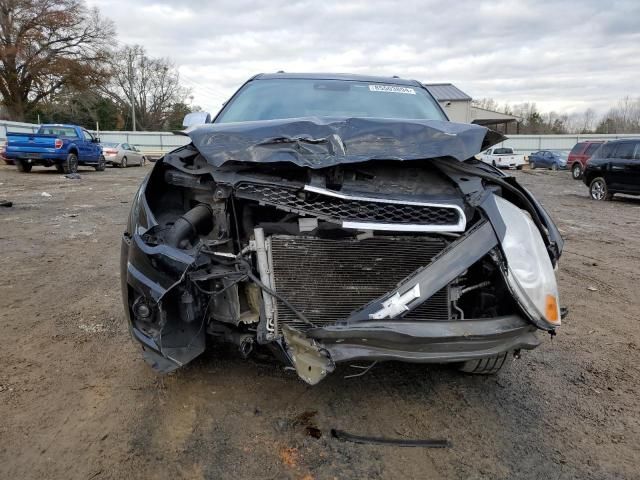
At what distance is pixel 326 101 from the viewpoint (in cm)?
411

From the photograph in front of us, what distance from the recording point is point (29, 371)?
3.26 meters

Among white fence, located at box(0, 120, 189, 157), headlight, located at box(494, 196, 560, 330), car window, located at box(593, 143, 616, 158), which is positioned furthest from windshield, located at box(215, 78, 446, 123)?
white fence, located at box(0, 120, 189, 157)

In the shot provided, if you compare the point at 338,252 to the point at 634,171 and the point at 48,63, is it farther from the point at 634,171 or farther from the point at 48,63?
the point at 48,63

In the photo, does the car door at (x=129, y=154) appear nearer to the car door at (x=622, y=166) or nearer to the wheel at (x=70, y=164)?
the wheel at (x=70, y=164)

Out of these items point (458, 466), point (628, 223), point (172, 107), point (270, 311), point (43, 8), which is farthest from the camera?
point (172, 107)

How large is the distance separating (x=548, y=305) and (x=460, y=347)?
52cm

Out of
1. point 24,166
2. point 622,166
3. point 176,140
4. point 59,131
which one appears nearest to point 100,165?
point 59,131

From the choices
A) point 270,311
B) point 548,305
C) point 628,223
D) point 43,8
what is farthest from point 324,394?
point 43,8

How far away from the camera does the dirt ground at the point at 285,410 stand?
2404 millimetres

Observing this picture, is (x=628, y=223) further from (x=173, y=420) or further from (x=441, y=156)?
(x=173, y=420)

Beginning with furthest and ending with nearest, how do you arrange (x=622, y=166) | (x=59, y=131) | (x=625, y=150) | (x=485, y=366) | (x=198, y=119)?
(x=59, y=131)
(x=625, y=150)
(x=622, y=166)
(x=198, y=119)
(x=485, y=366)

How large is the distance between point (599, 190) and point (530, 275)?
14.3 metres

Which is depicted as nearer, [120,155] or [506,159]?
[120,155]

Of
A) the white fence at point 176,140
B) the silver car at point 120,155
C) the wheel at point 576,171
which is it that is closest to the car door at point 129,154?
the silver car at point 120,155
